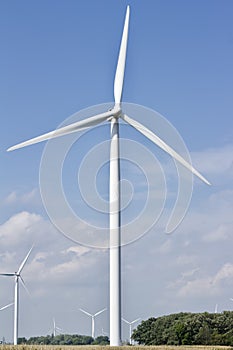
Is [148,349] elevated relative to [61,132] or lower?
lower

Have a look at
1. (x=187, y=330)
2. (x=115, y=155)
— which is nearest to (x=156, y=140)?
(x=115, y=155)

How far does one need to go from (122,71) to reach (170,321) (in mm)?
91128

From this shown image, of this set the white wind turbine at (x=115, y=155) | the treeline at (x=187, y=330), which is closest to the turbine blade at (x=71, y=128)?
the white wind turbine at (x=115, y=155)

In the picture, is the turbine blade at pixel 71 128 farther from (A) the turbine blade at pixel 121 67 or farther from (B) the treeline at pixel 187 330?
(B) the treeline at pixel 187 330

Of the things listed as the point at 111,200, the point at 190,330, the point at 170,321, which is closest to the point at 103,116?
the point at 111,200

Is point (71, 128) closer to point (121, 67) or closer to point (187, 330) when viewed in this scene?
point (121, 67)

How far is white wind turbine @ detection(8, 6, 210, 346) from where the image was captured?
47.4m

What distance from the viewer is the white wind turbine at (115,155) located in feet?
156

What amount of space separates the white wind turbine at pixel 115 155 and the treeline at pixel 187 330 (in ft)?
214

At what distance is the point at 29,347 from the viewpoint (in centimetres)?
4656

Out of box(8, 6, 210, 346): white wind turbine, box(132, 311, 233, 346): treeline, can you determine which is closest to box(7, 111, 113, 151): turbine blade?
box(8, 6, 210, 346): white wind turbine

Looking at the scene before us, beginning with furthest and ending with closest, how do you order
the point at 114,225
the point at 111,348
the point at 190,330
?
1. the point at 190,330
2. the point at 114,225
3. the point at 111,348

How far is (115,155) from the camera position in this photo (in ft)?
165

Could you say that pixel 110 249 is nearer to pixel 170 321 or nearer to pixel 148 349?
pixel 148 349
